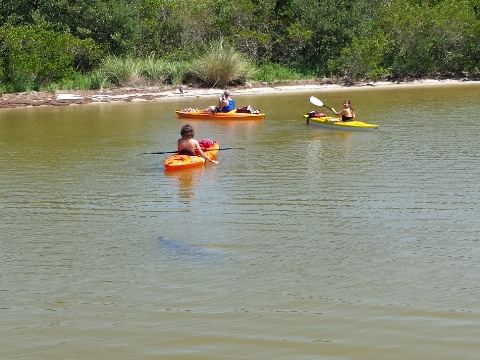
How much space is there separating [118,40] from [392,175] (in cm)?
2233

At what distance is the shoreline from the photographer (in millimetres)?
→ 31016

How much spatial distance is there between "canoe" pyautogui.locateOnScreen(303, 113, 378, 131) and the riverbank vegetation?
11.7 meters

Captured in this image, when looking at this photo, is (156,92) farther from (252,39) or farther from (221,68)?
(252,39)

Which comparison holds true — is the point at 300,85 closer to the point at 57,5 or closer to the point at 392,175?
the point at 57,5

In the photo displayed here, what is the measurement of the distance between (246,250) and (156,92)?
23.3 meters

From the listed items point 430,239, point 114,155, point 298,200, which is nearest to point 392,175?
point 298,200

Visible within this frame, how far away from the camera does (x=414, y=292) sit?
9.11 m

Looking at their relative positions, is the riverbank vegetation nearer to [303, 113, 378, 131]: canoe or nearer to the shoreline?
the shoreline

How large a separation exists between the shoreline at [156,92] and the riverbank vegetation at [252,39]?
0.79 m

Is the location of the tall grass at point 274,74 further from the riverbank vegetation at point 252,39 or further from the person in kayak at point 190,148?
the person in kayak at point 190,148

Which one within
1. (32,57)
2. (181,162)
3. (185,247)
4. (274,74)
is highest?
(32,57)

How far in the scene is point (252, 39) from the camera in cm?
3934

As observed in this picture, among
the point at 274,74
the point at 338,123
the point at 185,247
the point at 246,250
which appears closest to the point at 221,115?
the point at 338,123

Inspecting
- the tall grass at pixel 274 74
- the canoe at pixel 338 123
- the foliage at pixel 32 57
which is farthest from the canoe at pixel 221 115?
the tall grass at pixel 274 74
